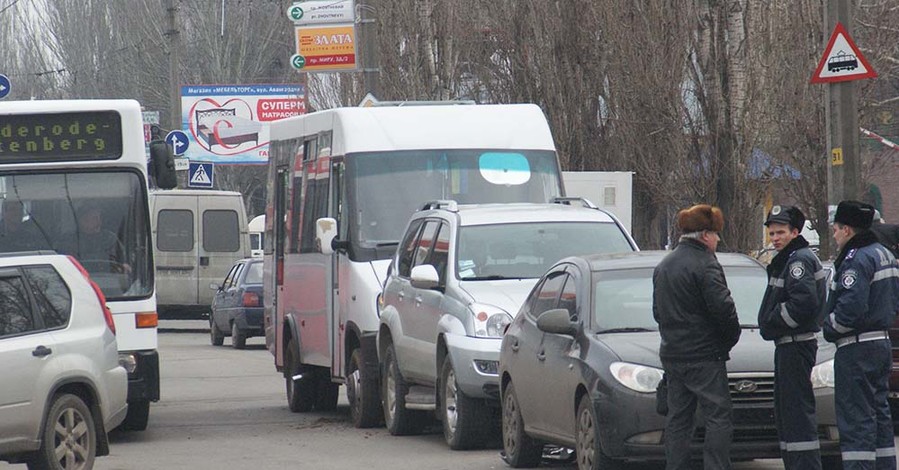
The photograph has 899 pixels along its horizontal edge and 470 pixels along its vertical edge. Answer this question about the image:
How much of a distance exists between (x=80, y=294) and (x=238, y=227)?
24.6 m

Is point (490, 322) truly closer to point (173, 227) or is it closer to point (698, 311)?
point (698, 311)

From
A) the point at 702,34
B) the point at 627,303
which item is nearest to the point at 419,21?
the point at 702,34

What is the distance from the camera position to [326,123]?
1647 cm

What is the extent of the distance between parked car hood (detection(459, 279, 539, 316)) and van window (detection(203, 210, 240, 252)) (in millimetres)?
23107

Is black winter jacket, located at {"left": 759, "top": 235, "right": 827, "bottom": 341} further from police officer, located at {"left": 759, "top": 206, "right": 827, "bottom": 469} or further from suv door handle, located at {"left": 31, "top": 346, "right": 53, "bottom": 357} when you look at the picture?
suv door handle, located at {"left": 31, "top": 346, "right": 53, "bottom": 357}

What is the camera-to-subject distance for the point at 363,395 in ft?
49.3

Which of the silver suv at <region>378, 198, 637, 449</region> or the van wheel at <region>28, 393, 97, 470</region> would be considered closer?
the van wheel at <region>28, 393, 97, 470</region>

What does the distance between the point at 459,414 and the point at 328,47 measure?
15395 mm

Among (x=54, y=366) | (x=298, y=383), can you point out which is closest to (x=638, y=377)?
(x=54, y=366)

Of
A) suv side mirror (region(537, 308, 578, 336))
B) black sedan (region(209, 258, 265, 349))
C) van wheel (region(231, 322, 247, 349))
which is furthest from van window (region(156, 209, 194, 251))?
suv side mirror (region(537, 308, 578, 336))

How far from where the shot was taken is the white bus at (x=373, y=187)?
600 inches

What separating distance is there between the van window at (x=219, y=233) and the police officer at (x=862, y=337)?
27.0 metres

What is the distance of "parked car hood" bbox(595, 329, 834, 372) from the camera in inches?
Answer: 388

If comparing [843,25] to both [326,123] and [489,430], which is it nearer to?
[326,123]
